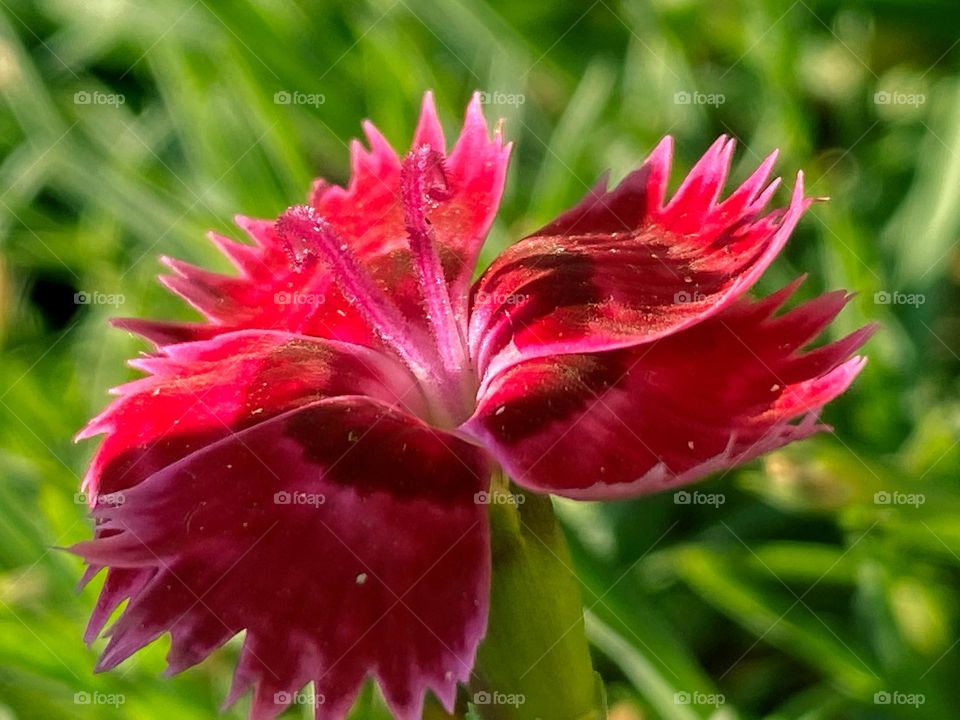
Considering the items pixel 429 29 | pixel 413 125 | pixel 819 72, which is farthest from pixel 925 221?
pixel 429 29

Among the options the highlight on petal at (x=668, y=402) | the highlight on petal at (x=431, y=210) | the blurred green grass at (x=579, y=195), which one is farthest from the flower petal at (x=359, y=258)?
the blurred green grass at (x=579, y=195)

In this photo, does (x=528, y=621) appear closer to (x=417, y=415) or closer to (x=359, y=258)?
(x=417, y=415)

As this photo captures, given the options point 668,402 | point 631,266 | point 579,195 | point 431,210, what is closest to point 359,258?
point 431,210

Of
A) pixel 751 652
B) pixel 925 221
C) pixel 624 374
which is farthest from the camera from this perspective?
pixel 925 221

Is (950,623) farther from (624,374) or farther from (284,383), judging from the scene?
(284,383)

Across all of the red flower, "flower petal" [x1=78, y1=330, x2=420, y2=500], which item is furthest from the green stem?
"flower petal" [x1=78, y1=330, x2=420, y2=500]

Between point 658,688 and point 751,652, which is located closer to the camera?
Result: point 658,688

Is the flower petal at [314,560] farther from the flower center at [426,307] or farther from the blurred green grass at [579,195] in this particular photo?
the blurred green grass at [579,195]
